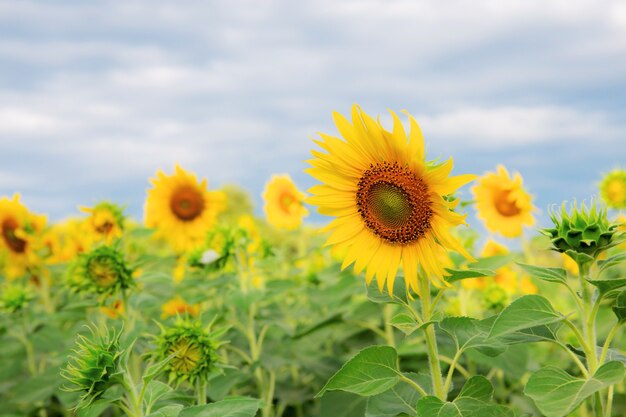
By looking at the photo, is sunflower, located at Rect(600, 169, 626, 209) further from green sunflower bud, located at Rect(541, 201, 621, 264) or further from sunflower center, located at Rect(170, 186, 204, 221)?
green sunflower bud, located at Rect(541, 201, 621, 264)

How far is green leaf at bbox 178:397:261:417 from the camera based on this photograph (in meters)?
1.77

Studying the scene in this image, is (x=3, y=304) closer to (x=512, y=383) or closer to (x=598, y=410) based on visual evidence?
(x=512, y=383)

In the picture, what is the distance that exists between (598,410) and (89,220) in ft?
9.36

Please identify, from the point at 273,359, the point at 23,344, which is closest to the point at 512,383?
the point at 273,359

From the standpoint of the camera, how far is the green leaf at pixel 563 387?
1540mm

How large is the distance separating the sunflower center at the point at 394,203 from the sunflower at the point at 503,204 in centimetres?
243

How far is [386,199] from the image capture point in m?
2.01

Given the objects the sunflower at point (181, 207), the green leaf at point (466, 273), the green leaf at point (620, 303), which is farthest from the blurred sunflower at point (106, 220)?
the green leaf at point (620, 303)

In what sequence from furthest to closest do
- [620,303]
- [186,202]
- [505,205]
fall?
[186,202] < [505,205] < [620,303]

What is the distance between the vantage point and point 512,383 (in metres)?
3.49

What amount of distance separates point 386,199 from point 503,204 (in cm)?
264

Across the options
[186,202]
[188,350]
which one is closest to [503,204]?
[186,202]

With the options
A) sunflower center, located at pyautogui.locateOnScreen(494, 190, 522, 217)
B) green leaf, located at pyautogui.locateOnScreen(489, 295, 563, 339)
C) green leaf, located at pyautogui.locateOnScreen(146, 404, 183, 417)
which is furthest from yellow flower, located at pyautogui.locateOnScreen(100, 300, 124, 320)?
sunflower center, located at pyautogui.locateOnScreen(494, 190, 522, 217)

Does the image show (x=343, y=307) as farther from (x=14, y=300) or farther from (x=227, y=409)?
(x=227, y=409)
